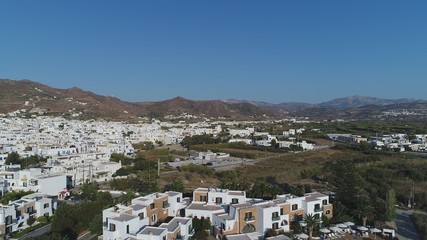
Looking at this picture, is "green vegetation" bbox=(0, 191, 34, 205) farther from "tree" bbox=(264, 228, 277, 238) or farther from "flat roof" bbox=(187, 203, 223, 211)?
"tree" bbox=(264, 228, 277, 238)

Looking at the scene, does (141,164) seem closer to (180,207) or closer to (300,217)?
(180,207)

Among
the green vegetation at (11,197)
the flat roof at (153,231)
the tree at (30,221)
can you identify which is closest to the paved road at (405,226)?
the flat roof at (153,231)

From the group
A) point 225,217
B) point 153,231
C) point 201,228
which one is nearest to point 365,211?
point 225,217

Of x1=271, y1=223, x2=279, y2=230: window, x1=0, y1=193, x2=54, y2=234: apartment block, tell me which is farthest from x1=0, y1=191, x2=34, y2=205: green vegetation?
x1=271, y1=223, x2=279, y2=230: window

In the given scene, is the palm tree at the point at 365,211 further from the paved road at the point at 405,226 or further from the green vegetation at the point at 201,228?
the green vegetation at the point at 201,228

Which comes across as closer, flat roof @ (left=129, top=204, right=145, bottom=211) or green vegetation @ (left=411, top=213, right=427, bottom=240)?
flat roof @ (left=129, top=204, right=145, bottom=211)
